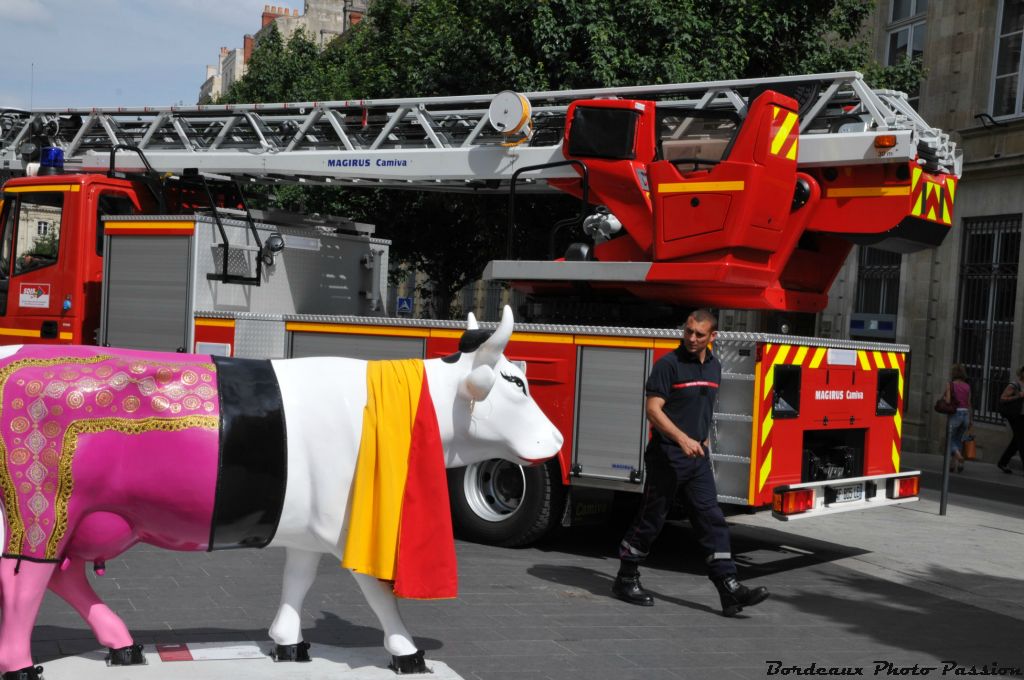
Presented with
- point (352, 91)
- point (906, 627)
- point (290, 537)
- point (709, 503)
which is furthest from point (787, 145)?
point (352, 91)

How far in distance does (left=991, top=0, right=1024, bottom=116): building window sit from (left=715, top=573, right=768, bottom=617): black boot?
16.9 metres

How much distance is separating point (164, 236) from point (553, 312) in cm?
358

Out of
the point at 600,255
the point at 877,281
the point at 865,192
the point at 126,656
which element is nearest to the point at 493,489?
the point at 600,255

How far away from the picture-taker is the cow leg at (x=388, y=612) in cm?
500

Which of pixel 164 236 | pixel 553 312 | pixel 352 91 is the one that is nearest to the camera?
pixel 553 312

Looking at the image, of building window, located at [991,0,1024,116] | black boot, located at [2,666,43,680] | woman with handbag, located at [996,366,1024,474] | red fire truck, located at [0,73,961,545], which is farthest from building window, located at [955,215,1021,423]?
black boot, located at [2,666,43,680]

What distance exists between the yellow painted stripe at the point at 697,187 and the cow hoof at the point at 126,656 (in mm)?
5181

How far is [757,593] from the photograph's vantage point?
277 inches

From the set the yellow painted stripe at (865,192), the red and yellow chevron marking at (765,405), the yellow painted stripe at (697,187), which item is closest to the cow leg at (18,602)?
the red and yellow chevron marking at (765,405)

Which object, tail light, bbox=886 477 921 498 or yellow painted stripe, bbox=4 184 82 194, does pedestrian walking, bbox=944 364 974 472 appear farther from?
yellow painted stripe, bbox=4 184 82 194

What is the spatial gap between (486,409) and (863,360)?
15.5 feet

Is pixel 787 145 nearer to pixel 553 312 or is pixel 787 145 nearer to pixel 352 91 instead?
pixel 553 312

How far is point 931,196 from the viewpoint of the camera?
8.70 m

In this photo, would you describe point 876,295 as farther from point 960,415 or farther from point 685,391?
point 685,391
